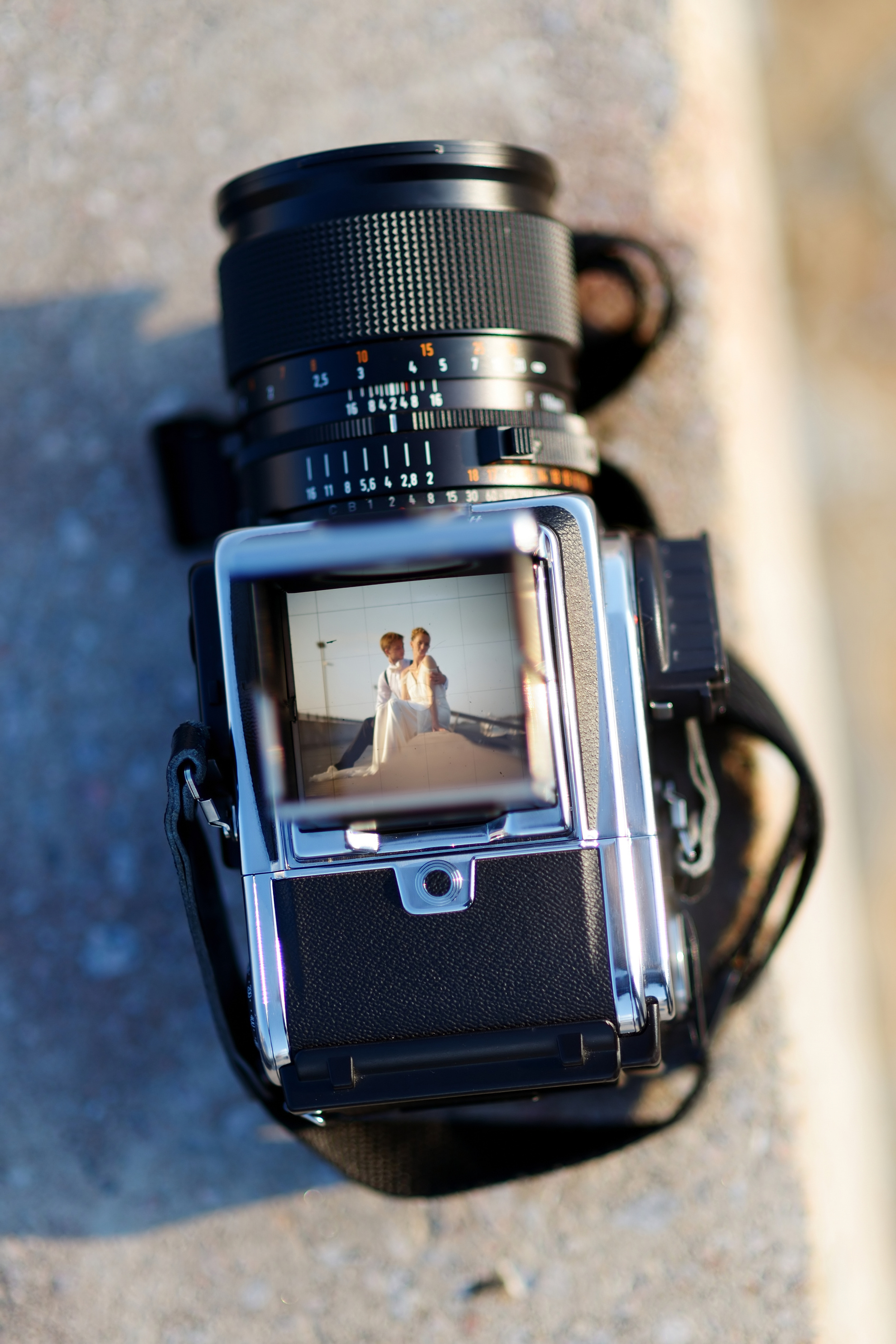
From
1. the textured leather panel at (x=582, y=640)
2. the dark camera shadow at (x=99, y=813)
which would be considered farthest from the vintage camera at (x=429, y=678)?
the dark camera shadow at (x=99, y=813)

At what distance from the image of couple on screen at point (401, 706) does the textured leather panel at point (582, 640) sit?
3.3 inches

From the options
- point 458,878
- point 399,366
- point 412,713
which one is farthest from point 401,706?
point 399,366

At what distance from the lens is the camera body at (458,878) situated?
60cm

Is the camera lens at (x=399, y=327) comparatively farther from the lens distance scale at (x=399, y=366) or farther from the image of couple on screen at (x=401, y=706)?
the image of couple on screen at (x=401, y=706)

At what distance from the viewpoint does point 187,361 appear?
0.94m

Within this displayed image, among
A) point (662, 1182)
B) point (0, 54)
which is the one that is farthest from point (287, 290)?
point (662, 1182)

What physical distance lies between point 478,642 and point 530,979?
0.20 metres

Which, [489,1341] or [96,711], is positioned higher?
[96,711]

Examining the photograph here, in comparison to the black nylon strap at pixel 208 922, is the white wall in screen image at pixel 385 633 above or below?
above

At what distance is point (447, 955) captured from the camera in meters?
0.62

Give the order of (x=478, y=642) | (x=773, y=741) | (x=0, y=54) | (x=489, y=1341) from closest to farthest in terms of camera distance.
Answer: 1. (x=478, y=642)
2. (x=773, y=741)
3. (x=489, y=1341)
4. (x=0, y=54)

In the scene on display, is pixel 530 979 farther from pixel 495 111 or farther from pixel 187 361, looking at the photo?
pixel 495 111

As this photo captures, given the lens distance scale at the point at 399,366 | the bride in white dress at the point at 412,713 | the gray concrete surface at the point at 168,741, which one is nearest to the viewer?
the bride in white dress at the point at 412,713

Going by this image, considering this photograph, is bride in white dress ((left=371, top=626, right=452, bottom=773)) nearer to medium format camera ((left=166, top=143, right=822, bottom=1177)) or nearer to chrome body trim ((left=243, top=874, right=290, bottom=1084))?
medium format camera ((left=166, top=143, right=822, bottom=1177))
